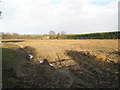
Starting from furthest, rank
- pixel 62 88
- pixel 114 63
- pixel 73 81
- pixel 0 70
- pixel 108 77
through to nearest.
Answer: pixel 114 63
pixel 0 70
pixel 108 77
pixel 73 81
pixel 62 88

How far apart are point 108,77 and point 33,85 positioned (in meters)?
3.24

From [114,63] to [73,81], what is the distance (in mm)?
3604

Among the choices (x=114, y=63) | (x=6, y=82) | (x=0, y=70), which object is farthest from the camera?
(x=114, y=63)

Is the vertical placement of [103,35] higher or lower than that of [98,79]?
higher

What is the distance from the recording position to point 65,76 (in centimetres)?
578

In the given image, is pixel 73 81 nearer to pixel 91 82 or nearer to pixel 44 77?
pixel 91 82

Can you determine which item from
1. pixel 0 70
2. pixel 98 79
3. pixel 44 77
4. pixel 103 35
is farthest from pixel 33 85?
pixel 103 35

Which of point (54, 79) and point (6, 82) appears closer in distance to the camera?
point (6, 82)

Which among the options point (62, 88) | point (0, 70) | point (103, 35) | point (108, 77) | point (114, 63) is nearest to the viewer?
point (62, 88)

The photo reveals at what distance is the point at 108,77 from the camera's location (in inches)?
218

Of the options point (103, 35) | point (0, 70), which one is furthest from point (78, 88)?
point (103, 35)

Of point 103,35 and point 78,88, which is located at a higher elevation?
point 103,35

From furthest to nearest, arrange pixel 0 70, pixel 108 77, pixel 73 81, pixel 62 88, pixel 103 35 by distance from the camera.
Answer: pixel 103 35, pixel 0 70, pixel 108 77, pixel 73 81, pixel 62 88

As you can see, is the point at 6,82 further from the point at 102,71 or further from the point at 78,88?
the point at 102,71
